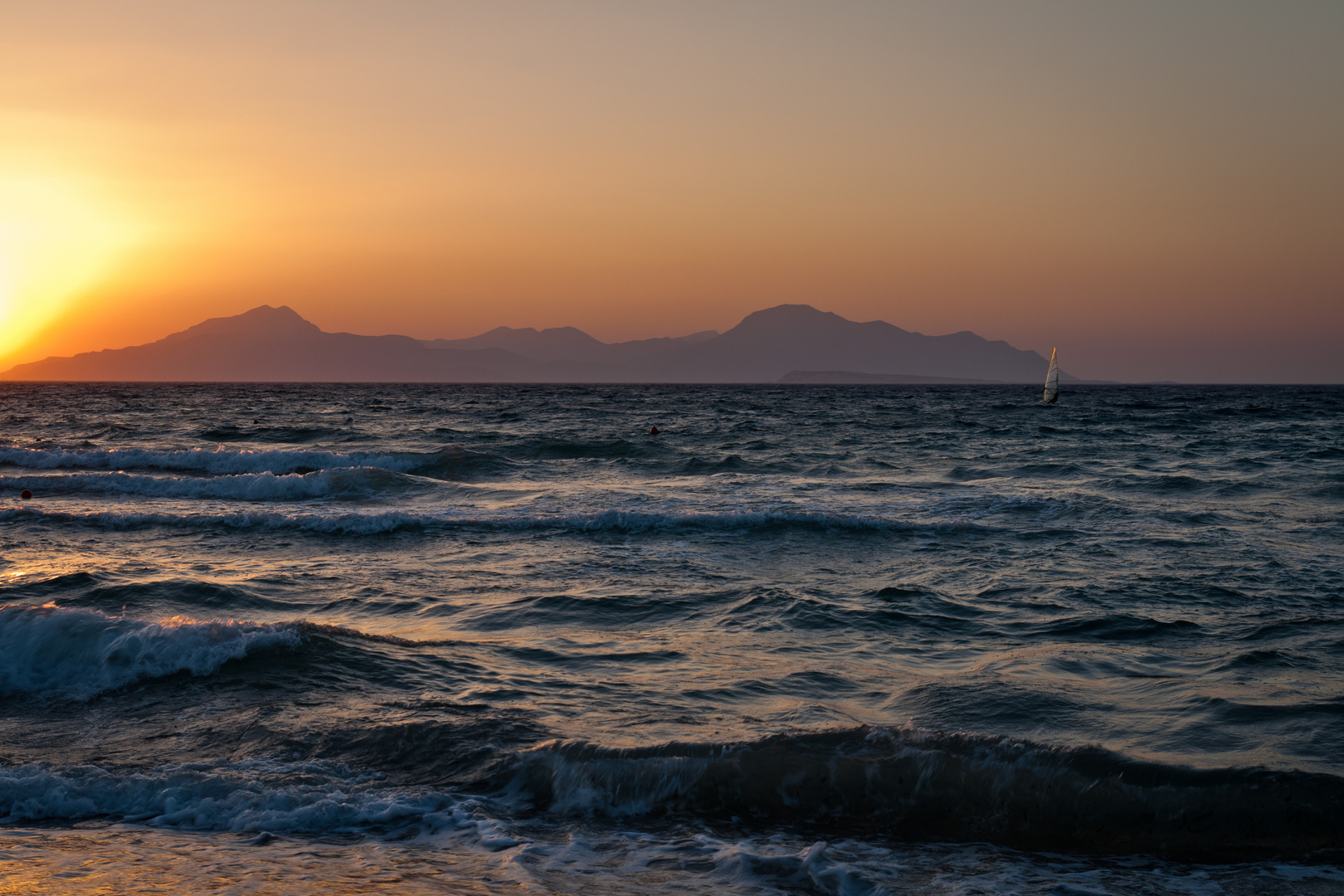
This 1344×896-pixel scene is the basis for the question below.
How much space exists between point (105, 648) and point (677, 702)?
216 inches

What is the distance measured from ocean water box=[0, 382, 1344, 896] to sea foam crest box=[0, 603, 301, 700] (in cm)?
3

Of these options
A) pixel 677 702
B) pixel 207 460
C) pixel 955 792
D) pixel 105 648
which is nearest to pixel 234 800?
pixel 677 702

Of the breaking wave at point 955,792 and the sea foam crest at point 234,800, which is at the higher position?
the breaking wave at point 955,792

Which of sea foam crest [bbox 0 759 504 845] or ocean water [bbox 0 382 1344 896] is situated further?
sea foam crest [bbox 0 759 504 845]

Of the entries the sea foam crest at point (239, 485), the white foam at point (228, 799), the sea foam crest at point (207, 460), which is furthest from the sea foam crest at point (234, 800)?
the sea foam crest at point (207, 460)

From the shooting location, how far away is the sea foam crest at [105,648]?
786 centimetres

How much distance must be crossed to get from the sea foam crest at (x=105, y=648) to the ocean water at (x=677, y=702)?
3cm

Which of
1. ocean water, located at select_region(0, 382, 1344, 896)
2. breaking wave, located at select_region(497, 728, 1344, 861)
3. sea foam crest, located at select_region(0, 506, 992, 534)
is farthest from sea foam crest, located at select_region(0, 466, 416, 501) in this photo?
breaking wave, located at select_region(497, 728, 1344, 861)

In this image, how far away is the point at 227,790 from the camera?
569cm

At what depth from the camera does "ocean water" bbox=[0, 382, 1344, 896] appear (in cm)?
505

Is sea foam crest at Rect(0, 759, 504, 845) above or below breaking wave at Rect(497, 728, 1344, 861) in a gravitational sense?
below

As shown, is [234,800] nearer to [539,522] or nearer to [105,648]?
[105,648]

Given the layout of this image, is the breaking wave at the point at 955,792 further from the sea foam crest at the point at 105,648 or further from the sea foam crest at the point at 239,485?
the sea foam crest at the point at 239,485

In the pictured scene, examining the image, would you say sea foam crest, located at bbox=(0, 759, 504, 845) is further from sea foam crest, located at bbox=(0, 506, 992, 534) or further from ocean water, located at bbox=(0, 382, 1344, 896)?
sea foam crest, located at bbox=(0, 506, 992, 534)
